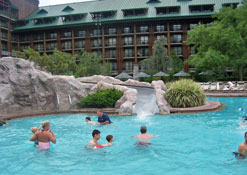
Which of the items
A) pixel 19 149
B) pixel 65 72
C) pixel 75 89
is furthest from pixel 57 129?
pixel 65 72

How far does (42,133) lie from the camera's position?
25.3 feet

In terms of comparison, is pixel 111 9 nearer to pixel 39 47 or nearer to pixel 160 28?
pixel 160 28

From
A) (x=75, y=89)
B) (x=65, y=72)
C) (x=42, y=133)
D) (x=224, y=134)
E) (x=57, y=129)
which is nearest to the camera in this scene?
(x=42, y=133)

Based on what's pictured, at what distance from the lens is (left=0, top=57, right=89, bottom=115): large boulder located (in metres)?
15.2

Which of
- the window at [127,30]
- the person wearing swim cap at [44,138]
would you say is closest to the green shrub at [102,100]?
the person wearing swim cap at [44,138]

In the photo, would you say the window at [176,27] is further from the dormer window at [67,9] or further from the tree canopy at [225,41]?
the dormer window at [67,9]

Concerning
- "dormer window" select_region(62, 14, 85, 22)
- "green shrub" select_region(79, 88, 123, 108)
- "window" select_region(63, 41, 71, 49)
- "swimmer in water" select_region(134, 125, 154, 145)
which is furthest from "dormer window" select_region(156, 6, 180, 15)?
"swimmer in water" select_region(134, 125, 154, 145)

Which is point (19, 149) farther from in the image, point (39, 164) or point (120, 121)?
point (120, 121)

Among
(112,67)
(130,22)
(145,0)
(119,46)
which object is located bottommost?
(112,67)

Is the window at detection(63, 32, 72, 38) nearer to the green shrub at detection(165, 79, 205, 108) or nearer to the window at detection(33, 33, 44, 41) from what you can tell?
the window at detection(33, 33, 44, 41)

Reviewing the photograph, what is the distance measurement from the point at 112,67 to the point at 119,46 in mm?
4497

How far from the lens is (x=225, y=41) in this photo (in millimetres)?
34281

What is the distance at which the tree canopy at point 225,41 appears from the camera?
33438 millimetres

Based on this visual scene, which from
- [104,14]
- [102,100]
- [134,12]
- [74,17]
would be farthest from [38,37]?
[102,100]
